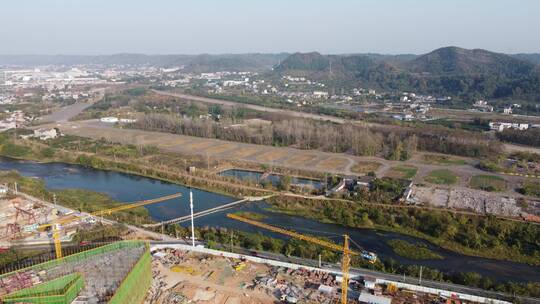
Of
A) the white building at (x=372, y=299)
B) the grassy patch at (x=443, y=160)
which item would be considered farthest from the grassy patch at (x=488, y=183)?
the white building at (x=372, y=299)

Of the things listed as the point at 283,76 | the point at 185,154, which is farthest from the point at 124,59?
the point at 185,154

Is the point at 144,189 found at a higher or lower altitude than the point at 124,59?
lower

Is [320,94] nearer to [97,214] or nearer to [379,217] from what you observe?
[379,217]

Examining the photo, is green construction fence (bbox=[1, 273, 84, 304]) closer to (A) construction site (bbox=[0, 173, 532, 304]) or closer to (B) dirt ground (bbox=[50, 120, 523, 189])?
(A) construction site (bbox=[0, 173, 532, 304])

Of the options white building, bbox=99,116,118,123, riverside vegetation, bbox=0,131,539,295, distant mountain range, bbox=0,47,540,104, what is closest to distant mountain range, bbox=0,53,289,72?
distant mountain range, bbox=0,47,540,104

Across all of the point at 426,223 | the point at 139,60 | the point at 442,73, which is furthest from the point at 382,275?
the point at 139,60

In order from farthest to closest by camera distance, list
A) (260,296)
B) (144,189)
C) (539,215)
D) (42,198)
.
Result: (144,189) → (42,198) → (539,215) → (260,296)

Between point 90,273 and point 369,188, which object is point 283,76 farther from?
point 90,273
